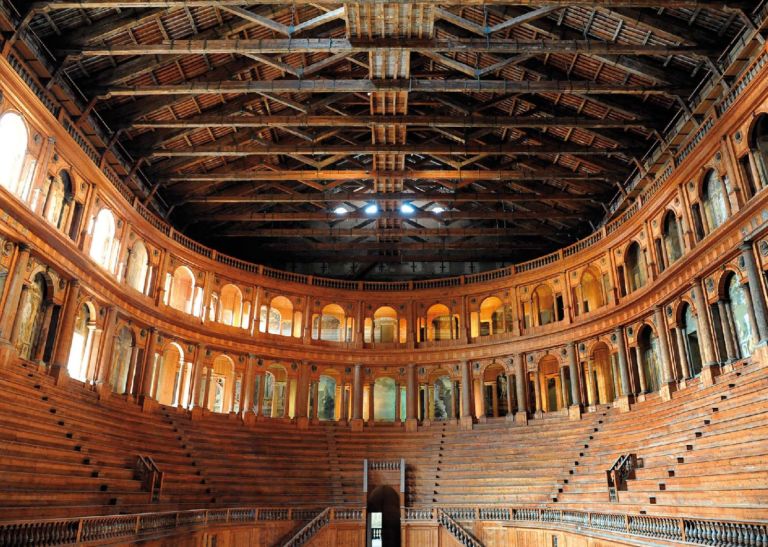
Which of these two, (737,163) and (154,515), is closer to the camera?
(154,515)

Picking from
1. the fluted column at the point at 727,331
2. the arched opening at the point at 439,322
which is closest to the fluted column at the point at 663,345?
the fluted column at the point at 727,331

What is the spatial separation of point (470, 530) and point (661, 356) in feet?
35.4

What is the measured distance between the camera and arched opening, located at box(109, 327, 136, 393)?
25.7 m

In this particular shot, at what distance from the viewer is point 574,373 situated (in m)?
29.9

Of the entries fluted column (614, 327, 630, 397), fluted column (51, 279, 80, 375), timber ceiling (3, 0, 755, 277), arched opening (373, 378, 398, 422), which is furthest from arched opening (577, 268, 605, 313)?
fluted column (51, 279, 80, 375)

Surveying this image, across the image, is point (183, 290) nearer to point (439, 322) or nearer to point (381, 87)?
point (439, 322)

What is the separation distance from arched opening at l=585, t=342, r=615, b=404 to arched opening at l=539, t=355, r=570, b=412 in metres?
1.67

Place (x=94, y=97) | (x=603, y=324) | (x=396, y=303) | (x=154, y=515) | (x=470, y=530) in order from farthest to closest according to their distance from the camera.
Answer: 1. (x=396, y=303)
2. (x=603, y=324)
3. (x=470, y=530)
4. (x=94, y=97)
5. (x=154, y=515)

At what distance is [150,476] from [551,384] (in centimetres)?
2239

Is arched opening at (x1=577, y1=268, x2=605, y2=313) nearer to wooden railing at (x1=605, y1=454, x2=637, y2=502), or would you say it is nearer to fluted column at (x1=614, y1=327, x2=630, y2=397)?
fluted column at (x1=614, y1=327, x2=630, y2=397)

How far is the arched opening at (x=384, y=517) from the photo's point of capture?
3147 centimetres

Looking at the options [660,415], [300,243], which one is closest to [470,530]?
[660,415]

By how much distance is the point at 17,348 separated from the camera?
19312 millimetres

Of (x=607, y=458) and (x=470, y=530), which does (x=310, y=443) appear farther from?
(x=607, y=458)
